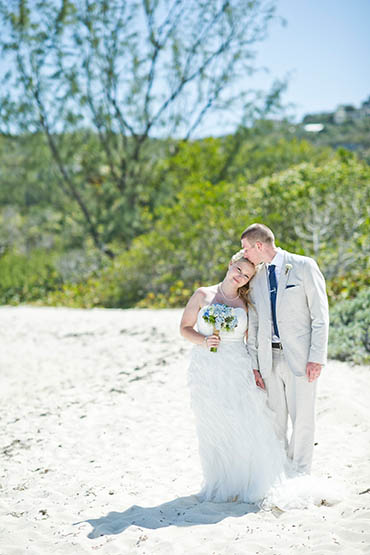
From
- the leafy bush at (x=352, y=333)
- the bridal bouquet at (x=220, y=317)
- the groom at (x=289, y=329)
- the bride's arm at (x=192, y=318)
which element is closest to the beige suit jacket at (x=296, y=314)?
the groom at (x=289, y=329)

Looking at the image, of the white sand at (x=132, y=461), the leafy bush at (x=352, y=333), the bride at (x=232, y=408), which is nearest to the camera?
the white sand at (x=132, y=461)

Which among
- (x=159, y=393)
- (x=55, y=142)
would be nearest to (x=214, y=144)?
(x=55, y=142)

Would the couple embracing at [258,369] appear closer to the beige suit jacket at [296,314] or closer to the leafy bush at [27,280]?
the beige suit jacket at [296,314]

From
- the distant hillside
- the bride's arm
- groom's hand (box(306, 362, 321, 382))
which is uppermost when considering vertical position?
the distant hillside

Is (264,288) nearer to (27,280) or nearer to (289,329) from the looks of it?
(289,329)

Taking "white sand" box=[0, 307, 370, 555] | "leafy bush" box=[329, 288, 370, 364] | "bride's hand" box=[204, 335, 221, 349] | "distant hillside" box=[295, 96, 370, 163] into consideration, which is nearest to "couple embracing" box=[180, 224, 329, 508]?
"bride's hand" box=[204, 335, 221, 349]

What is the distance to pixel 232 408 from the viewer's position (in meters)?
3.95

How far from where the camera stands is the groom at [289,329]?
12.5 feet

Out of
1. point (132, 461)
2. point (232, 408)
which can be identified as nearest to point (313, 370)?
point (232, 408)

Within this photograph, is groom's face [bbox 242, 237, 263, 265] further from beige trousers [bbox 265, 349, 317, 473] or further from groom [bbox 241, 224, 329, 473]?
beige trousers [bbox 265, 349, 317, 473]

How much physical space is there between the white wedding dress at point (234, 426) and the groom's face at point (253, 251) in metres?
0.40

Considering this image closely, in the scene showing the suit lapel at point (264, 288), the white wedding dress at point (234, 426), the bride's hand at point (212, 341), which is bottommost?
the white wedding dress at point (234, 426)

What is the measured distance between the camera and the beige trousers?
13.0 ft

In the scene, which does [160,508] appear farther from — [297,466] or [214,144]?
[214,144]
